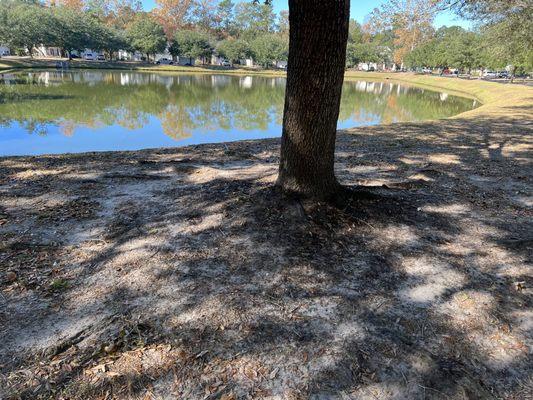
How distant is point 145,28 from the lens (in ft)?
209

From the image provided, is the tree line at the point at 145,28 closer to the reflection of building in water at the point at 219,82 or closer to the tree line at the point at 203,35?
the tree line at the point at 203,35

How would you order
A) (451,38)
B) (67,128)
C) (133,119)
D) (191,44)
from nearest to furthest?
1. (67,128)
2. (133,119)
3. (451,38)
4. (191,44)

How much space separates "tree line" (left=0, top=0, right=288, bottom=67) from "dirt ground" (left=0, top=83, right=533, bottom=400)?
5757 cm

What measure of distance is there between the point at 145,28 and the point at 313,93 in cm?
6941

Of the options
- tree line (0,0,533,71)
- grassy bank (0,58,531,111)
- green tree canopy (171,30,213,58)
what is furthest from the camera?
green tree canopy (171,30,213,58)

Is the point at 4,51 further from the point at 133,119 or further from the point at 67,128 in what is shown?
the point at 67,128

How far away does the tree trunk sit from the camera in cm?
324

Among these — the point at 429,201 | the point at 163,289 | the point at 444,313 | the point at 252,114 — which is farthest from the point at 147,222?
the point at 252,114

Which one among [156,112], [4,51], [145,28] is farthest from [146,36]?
[156,112]

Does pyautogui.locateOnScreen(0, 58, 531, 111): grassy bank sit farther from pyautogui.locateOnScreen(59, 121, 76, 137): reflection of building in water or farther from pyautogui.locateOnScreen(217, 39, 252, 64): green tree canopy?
pyautogui.locateOnScreen(59, 121, 76, 137): reflection of building in water

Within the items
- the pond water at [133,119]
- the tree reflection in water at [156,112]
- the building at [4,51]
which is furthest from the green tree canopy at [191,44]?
the pond water at [133,119]

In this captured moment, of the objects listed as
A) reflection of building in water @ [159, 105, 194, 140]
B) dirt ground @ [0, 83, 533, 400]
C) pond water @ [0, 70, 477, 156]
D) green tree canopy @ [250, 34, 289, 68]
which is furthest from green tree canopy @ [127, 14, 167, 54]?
dirt ground @ [0, 83, 533, 400]

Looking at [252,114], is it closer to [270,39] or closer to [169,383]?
[169,383]

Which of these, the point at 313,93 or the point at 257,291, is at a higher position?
the point at 313,93
